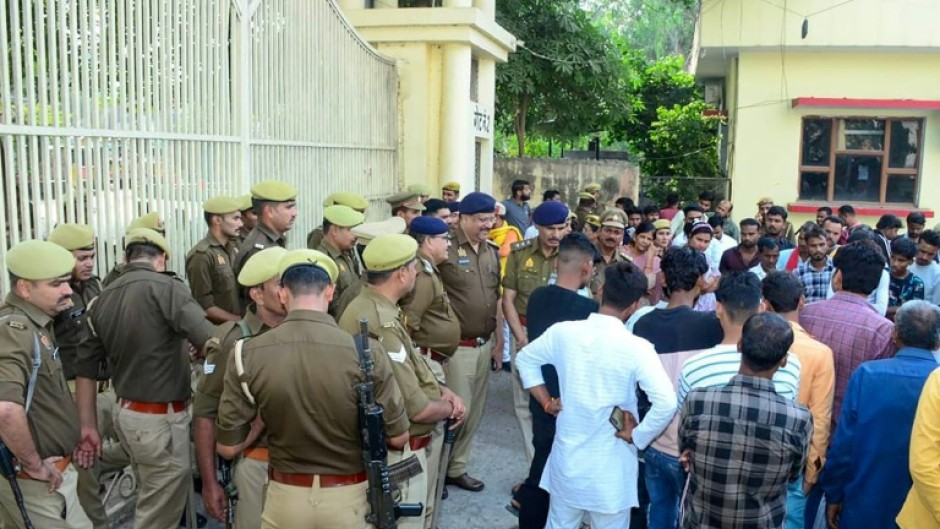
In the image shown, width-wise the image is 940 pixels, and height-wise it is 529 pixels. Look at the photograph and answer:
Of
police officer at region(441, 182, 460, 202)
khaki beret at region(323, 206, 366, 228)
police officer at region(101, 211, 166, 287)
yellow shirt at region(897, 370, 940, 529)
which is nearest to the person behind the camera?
yellow shirt at region(897, 370, 940, 529)

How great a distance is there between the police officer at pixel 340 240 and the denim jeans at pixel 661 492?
7.58 feet

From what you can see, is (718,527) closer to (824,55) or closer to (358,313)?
(358,313)

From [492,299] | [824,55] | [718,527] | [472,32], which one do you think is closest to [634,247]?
[492,299]

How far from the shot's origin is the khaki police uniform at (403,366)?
3432mm

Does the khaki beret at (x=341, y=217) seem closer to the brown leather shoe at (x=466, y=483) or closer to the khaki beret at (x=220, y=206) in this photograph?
the khaki beret at (x=220, y=206)

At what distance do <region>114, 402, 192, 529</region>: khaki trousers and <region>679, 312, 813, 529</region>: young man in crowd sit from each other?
2.59m

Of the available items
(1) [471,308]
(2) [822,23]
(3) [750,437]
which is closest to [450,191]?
(1) [471,308]

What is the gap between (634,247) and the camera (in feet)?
22.6

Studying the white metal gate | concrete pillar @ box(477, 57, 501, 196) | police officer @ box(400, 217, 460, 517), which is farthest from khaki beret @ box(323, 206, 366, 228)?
concrete pillar @ box(477, 57, 501, 196)

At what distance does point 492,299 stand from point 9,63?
3.28 m

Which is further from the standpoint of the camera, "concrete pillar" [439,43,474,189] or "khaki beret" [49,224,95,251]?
"concrete pillar" [439,43,474,189]

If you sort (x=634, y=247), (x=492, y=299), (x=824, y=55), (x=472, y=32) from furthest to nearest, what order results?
(x=824, y=55)
(x=472, y=32)
(x=634, y=247)
(x=492, y=299)

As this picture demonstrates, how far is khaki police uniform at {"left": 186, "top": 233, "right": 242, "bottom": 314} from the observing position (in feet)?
16.8

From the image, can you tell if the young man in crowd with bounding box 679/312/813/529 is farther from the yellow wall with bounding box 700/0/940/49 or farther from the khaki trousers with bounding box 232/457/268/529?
the yellow wall with bounding box 700/0/940/49
